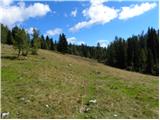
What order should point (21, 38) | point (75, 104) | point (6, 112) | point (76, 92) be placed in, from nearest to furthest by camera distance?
1. point (6, 112)
2. point (75, 104)
3. point (76, 92)
4. point (21, 38)

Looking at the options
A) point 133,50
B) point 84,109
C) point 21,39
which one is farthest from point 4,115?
point 133,50

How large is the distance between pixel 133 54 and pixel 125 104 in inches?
2983

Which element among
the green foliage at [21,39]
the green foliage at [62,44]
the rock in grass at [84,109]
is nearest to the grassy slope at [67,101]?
the rock in grass at [84,109]

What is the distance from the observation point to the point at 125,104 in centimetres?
1925

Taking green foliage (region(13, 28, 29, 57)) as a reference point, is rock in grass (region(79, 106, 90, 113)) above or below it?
below

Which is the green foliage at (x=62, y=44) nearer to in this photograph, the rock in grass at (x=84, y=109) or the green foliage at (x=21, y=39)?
the green foliage at (x=21, y=39)

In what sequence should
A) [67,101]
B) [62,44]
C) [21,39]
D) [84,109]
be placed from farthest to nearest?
[62,44], [21,39], [67,101], [84,109]

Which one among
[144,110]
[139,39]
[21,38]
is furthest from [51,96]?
[139,39]

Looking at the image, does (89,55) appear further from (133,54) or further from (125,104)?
(125,104)

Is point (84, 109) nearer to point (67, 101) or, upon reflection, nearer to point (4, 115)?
point (67, 101)

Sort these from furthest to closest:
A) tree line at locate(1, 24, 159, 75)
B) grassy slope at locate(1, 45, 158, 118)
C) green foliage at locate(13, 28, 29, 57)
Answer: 1. tree line at locate(1, 24, 159, 75)
2. green foliage at locate(13, 28, 29, 57)
3. grassy slope at locate(1, 45, 158, 118)

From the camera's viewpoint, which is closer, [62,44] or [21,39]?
[21,39]

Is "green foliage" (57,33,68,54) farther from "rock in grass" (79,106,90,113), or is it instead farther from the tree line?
"rock in grass" (79,106,90,113)

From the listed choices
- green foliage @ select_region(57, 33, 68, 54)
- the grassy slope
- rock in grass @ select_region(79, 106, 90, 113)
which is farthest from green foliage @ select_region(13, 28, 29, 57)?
green foliage @ select_region(57, 33, 68, 54)
